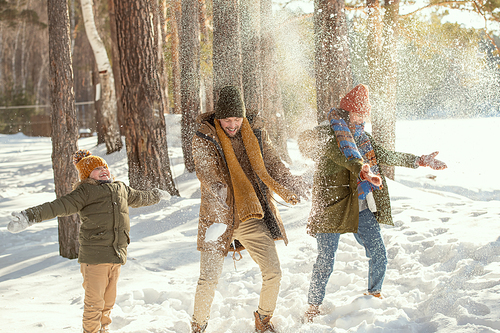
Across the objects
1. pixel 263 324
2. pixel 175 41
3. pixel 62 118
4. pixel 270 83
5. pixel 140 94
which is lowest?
pixel 263 324

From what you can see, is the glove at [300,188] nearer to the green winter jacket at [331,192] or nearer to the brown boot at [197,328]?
the green winter jacket at [331,192]

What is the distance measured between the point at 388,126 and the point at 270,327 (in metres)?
7.05

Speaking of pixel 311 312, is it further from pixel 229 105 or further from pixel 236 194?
pixel 229 105

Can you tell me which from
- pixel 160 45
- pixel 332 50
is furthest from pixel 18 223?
pixel 160 45

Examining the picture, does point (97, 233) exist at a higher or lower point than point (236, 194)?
lower

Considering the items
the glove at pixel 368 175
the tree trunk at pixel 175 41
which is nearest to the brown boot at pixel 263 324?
the glove at pixel 368 175

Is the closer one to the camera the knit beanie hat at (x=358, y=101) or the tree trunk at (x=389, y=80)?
the knit beanie hat at (x=358, y=101)

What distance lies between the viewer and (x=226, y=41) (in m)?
6.26

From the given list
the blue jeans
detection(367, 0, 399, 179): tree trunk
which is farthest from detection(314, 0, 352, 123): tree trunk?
the blue jeans

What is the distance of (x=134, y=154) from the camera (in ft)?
25.7

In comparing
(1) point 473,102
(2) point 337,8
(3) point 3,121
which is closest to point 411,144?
(2) point 337,8

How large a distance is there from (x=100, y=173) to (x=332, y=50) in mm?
4275

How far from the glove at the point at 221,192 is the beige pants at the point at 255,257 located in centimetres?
27

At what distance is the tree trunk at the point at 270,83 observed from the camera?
11.5 meters
